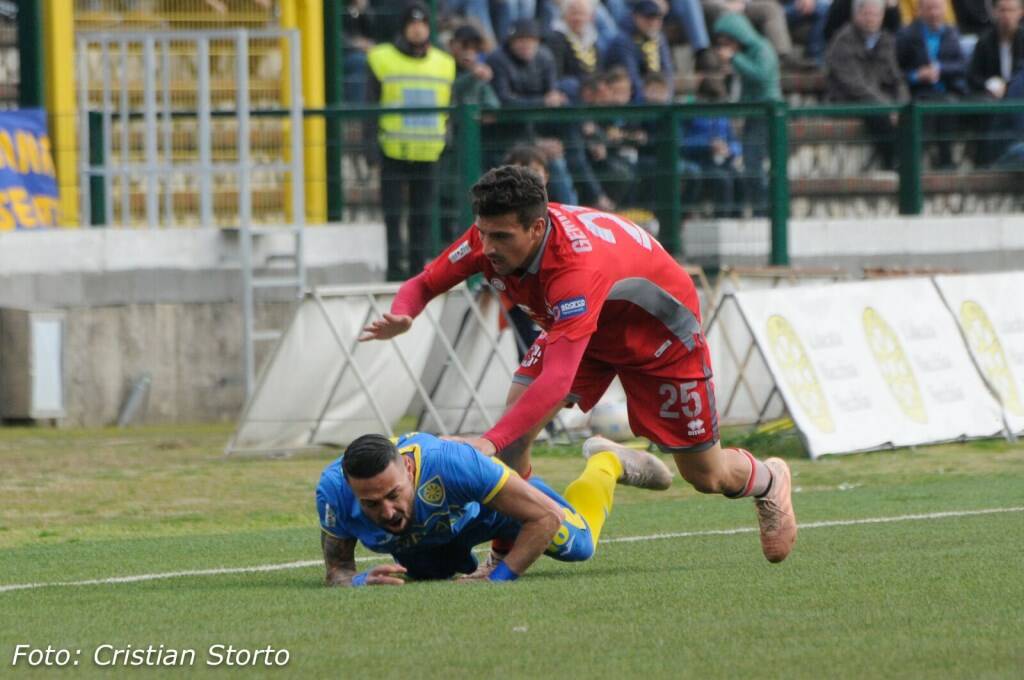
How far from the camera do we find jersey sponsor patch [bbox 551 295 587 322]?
8297 mm

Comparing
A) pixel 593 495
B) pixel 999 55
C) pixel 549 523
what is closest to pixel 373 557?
pixel 593 495

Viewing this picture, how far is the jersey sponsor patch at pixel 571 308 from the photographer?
27.2 ft

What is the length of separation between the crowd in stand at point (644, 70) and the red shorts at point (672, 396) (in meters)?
9.16

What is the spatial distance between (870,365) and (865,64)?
746 centimetres

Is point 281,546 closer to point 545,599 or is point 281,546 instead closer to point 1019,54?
point 545,599

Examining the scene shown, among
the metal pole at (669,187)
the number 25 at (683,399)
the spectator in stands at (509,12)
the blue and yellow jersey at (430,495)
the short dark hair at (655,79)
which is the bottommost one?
the blue and yellow jersey at (430,495)

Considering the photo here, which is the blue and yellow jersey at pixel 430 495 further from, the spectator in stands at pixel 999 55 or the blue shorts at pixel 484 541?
the spectator in stands at pixel 999 55

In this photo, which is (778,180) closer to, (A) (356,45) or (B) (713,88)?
(B) (713,88)

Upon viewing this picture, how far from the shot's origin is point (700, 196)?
756 inches

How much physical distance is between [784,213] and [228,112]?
511 cm

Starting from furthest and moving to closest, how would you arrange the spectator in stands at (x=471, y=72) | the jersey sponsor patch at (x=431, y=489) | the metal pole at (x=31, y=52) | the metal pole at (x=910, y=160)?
1. the metal pole at (x=910, y=160)
2. the metal pole at (x=31, y=52)
3. the spectator in stands at (x=471, y=72)
4. the jersey sponsor patch at (x=431, y=489)

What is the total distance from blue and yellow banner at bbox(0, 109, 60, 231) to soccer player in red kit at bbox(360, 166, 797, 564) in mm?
10277

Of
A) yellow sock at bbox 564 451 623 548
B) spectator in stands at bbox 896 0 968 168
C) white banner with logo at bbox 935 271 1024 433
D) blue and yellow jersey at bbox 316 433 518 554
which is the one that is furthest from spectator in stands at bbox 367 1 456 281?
blue and yellow jersey at bbox 316 433 518 554

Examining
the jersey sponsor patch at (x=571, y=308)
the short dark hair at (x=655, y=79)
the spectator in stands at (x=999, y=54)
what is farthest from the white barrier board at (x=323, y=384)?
the spectator in stands at (x=999, y=54)
